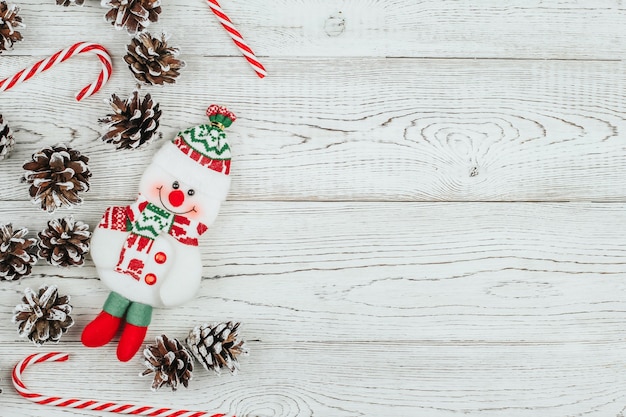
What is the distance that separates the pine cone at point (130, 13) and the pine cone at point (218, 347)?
581mm

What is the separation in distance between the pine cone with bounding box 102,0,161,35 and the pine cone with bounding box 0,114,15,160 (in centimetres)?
28

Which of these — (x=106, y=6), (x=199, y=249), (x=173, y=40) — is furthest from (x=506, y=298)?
(x=106, y=6)

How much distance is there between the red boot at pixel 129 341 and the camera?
1.16m

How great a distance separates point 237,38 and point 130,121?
0.26 metres

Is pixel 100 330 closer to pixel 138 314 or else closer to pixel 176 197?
pixel 138 314

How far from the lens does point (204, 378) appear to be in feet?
4.05

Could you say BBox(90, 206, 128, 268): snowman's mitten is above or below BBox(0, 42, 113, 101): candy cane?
below

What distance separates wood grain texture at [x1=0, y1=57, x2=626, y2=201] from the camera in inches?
47.5

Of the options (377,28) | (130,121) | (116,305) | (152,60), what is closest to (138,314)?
(116,305)

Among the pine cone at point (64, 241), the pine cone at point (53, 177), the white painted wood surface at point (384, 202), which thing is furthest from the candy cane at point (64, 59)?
the pine cone at point (64, 241)

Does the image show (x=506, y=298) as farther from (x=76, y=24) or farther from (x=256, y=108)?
(x=76, y=24)

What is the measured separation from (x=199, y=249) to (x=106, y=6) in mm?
482

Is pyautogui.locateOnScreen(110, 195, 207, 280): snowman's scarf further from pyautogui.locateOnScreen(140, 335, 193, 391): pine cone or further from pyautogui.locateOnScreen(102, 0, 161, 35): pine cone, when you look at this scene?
pyautogui.locateOnScreen(102, 0, 161, 35): pine cone

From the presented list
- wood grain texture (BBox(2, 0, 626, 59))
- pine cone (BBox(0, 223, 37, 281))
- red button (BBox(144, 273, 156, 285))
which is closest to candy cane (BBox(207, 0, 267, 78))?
wood grain texture (BBox(2, 0, 626, 59))
